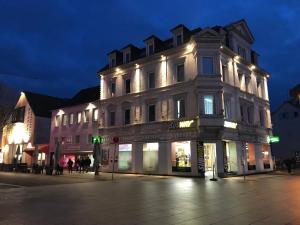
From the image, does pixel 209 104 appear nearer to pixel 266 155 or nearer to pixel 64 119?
pixel 266 155

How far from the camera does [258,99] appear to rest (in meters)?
35.3

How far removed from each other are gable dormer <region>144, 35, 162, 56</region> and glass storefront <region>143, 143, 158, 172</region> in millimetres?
10782

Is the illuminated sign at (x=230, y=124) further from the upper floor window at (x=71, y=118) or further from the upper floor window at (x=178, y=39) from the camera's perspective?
the upper floor window at (x=71, y=118)

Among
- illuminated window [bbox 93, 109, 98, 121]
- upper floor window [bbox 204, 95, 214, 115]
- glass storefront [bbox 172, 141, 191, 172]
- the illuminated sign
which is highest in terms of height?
illuminated window [bbox 93, 109, 98, 121]

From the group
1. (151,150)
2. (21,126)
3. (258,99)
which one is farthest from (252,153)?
(21,126)

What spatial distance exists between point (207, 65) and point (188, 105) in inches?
175

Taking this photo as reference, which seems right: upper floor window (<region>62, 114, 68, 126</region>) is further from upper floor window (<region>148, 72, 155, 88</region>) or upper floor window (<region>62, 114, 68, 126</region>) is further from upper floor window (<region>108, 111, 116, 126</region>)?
upper floor window (<region>148, 72, 155, 88</region>)

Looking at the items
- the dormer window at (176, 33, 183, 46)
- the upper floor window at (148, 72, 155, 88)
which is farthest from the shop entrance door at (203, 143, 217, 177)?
the dormer window at (176, 33, 183, 46)

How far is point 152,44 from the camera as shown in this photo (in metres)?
33.2

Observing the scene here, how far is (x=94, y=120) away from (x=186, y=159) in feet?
51.4

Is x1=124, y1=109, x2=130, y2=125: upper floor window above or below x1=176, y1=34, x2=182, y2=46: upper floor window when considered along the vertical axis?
below

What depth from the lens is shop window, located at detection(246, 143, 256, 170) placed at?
31.5 m

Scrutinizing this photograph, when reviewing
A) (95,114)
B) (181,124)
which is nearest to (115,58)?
(95,114)

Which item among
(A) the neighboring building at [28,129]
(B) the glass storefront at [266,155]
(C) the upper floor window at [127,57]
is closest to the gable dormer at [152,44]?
(C) the upper floor window at [127,57]
